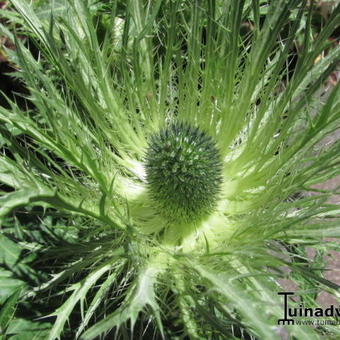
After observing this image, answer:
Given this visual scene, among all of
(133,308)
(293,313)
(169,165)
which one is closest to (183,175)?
(169,165)

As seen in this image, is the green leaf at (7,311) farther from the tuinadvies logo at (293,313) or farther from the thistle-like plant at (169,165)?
the tuinadvies logo at (293,313)

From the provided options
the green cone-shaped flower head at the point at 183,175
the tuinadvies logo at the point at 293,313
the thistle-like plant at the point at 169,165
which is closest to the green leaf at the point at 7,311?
the thistle-like plant at the point at 169,165

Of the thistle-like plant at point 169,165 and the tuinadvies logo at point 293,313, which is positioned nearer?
the tuinadvies logo at point 293,313

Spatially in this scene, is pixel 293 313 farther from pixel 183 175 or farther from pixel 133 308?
pixel 183 175

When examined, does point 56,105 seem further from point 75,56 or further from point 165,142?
point 165,142

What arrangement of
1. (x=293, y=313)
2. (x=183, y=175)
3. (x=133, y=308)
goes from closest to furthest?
(x=133, y=308)
(x=293, y=313)
(x=183, y=175)

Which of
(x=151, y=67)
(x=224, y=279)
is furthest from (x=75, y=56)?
(x=224, y=279)

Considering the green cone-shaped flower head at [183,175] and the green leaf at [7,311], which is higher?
the green cone-shaped flower head at [183,175]

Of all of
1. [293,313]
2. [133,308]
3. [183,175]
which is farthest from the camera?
[183,175]
